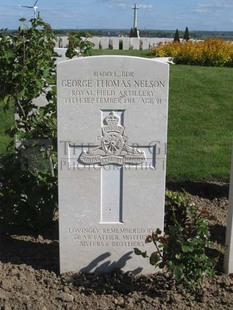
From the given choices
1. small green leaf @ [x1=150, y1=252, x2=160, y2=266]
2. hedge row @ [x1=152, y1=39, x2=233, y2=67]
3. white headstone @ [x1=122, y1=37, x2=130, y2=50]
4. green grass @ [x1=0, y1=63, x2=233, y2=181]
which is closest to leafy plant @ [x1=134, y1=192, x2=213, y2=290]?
small green leaf @ [x1=150, y1=252, x2=160, y2=266]

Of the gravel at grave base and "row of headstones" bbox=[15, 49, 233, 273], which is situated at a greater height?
"row of headstones" bbox=[15, 49, 233, 273]

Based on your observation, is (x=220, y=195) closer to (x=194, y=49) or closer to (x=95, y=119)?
(x=95, y=119)

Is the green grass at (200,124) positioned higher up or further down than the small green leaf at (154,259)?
higher up

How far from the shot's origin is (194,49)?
49.3 ft

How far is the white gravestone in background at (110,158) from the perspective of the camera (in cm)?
349

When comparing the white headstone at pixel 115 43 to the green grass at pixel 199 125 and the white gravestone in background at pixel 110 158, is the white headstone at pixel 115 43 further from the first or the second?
the white gravestone in background at pixel 110 158

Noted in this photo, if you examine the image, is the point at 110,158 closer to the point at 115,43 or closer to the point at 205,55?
the point at 205,55

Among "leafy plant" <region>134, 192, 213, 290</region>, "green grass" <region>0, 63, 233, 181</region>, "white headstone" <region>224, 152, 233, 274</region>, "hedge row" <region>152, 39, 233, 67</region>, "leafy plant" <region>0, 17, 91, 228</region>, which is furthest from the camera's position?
"hedge row" <region>152, 39, 233, 67</region>

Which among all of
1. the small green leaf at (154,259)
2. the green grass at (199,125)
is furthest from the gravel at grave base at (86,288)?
the green grass at (199,125)

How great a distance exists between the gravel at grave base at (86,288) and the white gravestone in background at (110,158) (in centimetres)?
12

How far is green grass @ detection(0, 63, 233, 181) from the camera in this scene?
6.33 m

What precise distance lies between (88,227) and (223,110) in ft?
19.2

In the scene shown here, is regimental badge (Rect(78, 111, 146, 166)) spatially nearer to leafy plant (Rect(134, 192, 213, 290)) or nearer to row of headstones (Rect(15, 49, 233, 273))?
row of headstones (Rect(15, 49, 233, 273))

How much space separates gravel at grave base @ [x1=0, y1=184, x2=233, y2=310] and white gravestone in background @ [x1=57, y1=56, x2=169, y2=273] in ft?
0.40
